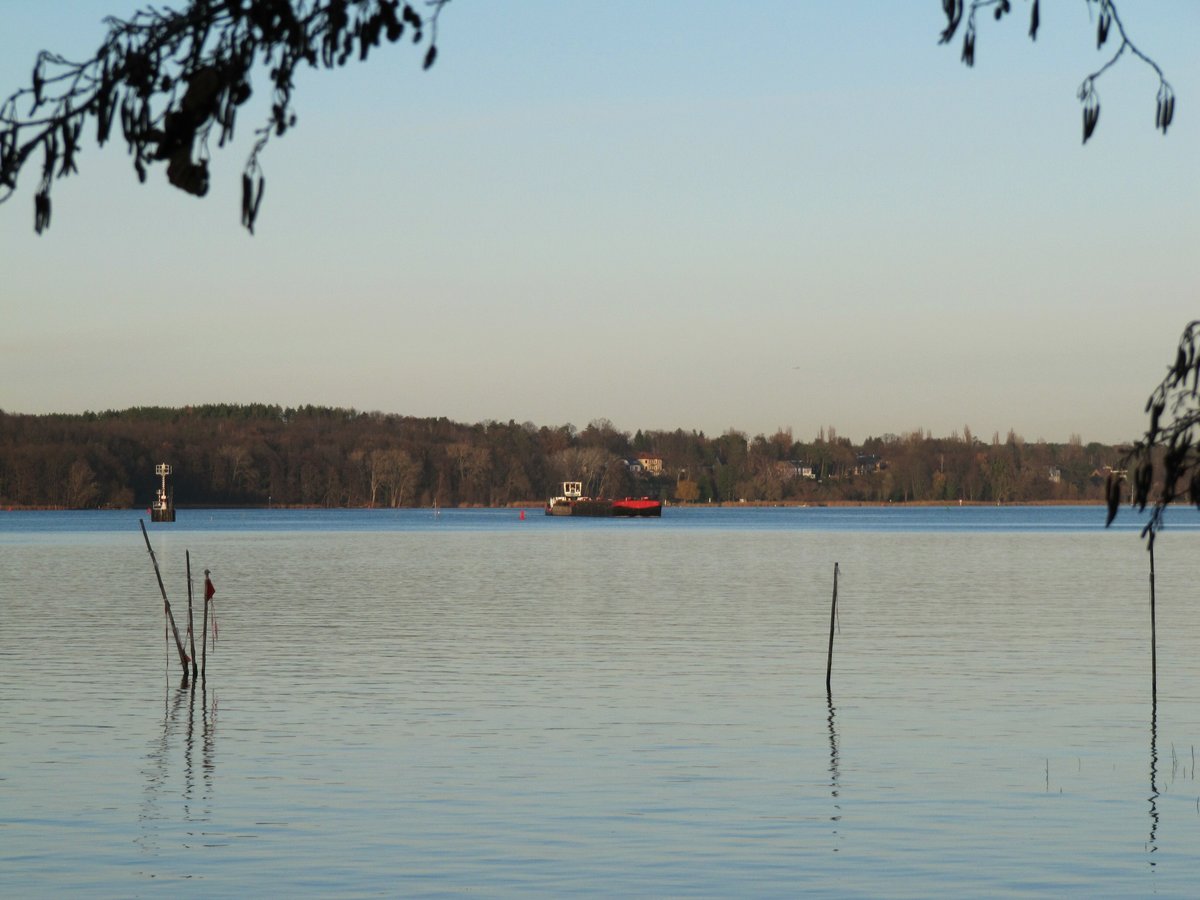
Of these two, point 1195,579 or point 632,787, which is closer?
point 632,787

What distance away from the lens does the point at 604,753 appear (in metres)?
33.0

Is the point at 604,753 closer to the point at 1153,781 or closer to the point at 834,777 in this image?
the point at 834,777

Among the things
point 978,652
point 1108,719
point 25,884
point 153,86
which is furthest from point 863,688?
point 153,86

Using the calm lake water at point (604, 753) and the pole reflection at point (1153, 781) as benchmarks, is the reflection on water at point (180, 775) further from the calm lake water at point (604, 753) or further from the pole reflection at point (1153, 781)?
the pole reflection at point (1153, 781)

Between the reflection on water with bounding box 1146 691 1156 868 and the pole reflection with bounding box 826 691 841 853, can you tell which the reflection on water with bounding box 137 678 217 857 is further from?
the reflection on water with bounding box 1146 691 1156 868

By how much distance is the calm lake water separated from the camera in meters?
23.9

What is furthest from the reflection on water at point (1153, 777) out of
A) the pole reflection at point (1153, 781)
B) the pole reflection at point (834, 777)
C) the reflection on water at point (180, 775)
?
the reflection on water at point (180, 775)

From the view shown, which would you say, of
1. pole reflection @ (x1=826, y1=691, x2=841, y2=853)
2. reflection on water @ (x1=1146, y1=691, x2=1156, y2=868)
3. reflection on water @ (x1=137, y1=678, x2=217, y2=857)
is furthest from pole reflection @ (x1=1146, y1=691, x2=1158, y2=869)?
reflection on water @ (x1=137, y1=678, x2=217, y2=857)

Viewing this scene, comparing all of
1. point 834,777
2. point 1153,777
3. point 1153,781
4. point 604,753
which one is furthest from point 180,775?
point 1153,777

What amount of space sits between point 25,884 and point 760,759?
14227mm

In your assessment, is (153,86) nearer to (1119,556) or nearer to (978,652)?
(978,652)

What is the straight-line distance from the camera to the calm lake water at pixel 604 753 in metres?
23.9

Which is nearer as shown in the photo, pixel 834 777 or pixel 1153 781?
pixel 1153 781

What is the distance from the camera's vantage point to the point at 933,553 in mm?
139875
